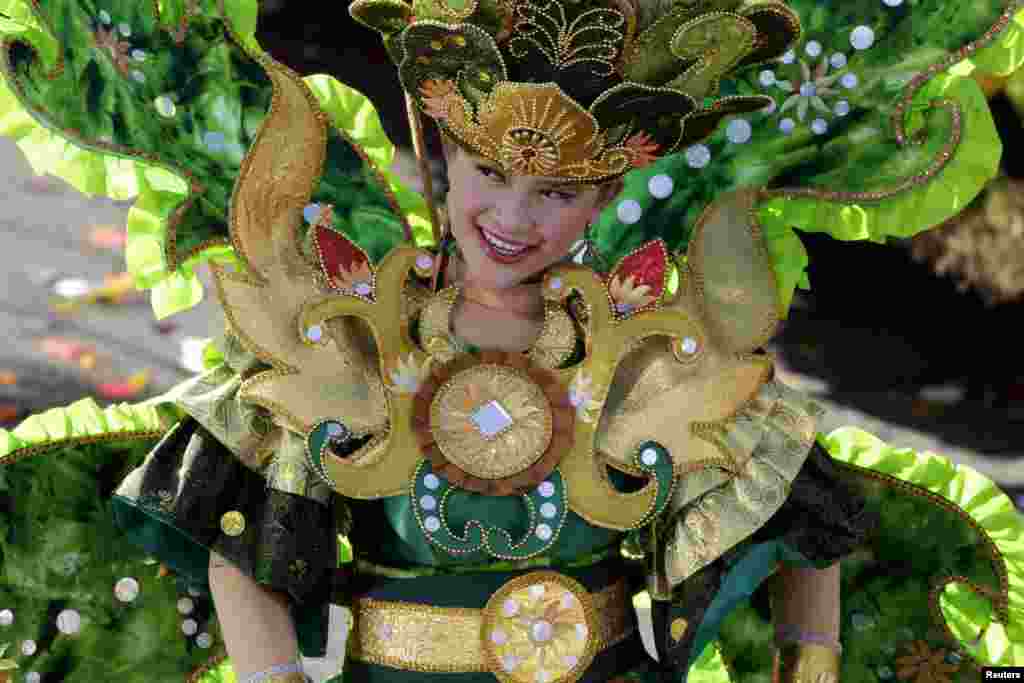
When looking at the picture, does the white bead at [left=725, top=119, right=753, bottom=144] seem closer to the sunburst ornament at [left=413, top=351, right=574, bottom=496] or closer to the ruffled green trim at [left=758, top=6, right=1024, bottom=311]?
the ruffled green trim at [left=758, top=6, right=1024, bottom=311]

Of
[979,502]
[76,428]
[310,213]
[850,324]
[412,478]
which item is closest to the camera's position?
[412,478]

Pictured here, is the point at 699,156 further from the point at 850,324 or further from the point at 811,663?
the point at 850,324

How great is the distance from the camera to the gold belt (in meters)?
2.11

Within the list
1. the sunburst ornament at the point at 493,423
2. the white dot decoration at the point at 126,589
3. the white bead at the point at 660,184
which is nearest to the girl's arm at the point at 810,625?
the sunburst ornament at the point at 493,423

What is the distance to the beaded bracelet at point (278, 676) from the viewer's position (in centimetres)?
208

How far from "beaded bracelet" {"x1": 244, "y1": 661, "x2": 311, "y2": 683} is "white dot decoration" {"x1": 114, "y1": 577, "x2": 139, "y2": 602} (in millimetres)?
368

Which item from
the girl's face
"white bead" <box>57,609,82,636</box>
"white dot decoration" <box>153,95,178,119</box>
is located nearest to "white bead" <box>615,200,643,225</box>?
the girl's face

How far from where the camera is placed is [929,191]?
7.55 ft

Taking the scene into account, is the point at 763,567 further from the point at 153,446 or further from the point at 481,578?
the point at 153,446

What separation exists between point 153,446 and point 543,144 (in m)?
0.77

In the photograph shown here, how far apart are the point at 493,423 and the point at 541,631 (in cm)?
30

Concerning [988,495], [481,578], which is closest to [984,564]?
[988,495]

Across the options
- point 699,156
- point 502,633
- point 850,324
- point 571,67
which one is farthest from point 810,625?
point 850,324

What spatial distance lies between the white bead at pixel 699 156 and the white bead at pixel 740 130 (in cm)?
5
